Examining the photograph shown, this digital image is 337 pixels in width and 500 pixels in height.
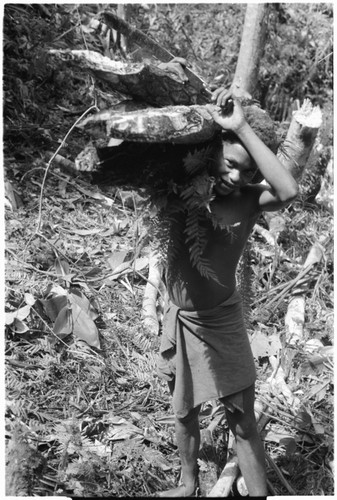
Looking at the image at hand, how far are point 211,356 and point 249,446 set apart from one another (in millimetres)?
395

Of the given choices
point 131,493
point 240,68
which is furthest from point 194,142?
point 240,68

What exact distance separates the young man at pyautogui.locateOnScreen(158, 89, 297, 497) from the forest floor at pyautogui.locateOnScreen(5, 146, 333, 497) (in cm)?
28

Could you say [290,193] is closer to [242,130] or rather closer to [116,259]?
[242,130]

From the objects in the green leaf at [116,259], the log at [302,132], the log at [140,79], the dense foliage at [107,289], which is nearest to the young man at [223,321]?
the log at [140,79]

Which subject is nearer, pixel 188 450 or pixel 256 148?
pixel 256 148

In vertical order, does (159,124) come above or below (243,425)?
above

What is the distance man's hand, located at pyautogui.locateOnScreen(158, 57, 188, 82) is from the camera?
2.07m

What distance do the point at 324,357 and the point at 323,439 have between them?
602 mm

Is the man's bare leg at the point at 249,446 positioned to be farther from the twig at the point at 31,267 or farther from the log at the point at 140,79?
the twig at the point at 31,267

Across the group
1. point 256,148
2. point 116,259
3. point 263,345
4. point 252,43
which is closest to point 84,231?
point 116,259

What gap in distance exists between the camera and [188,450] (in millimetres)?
2531

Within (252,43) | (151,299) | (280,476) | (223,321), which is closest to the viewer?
(223,321)

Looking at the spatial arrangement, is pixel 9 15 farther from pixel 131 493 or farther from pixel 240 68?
pixel 131 493

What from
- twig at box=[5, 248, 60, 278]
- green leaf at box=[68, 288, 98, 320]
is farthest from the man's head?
twig at box=[5, 248, 60, 278]
